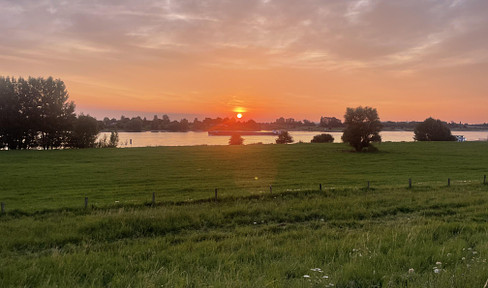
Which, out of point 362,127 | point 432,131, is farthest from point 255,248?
point 432,131

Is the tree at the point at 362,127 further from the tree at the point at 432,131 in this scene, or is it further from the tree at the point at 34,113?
the tree at the point at 34,113

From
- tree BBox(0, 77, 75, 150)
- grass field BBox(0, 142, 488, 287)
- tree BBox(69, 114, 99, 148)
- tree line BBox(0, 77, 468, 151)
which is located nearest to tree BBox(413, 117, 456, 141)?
tree line BBox(0, 77, 468, 151)

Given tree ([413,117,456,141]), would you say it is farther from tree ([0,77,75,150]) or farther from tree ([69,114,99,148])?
tree ([0,77,75,150])

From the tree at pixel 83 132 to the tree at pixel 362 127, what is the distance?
69.7m

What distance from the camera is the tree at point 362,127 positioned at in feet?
220

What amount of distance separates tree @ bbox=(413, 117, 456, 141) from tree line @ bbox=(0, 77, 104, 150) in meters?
116

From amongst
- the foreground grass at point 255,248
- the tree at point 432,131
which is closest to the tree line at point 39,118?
the foreground grass at point 255,248

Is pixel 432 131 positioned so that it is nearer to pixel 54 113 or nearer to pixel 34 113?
pixel 54 113

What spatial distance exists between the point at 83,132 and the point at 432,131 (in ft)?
397

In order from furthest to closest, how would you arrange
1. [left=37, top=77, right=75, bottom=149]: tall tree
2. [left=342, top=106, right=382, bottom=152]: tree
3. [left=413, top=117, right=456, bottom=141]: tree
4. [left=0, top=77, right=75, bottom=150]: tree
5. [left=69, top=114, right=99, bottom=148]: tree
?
[left=413, top=117, right=456, bottom=141]: tree < [left=69, top=114, right=99, bottom=148]: tree < [left=37, top=77, right=75, bottom=149]: tall tree < [left=0, top=77, right=75, bottom=150]: tree < [left=342, top=106, right=382, bottom=152]: tree

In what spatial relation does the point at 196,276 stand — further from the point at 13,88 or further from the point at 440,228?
the point at 13,88

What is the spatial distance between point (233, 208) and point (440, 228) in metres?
8.20

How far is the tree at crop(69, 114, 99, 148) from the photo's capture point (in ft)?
283

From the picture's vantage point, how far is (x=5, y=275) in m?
6.30
